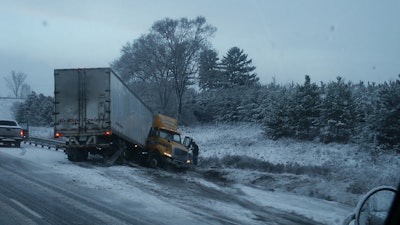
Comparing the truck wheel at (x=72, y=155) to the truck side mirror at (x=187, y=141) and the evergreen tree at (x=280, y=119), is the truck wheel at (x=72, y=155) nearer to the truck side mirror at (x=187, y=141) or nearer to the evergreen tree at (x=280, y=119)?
the truck side mirror at (x=187, y=141)

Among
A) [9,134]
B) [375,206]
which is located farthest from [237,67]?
[375,206]

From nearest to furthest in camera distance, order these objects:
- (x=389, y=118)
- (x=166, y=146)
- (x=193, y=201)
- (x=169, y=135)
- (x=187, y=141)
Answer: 1. (x=193, y=201)
2. (x=166, y=146)
3. (x=389, y=118)
4. (x=169, y=135)
5. (x=187, y=141)

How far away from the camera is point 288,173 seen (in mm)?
22094

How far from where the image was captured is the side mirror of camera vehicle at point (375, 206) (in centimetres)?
368

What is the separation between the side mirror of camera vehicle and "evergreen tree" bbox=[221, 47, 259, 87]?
5839cm

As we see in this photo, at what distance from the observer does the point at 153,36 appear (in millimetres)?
55969

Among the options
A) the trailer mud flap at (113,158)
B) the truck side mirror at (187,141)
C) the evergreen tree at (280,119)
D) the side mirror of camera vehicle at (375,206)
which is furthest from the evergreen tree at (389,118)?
the side mirror of camera vehicle at (375,206)

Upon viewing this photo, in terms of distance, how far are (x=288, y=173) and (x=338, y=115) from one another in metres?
9.42

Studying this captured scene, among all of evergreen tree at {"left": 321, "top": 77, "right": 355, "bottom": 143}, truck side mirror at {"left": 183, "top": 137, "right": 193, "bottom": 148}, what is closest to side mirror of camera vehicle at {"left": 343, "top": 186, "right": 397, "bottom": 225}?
truck side mirror at {"left": 183, "top": 137, "right": 193, "bottom": 148}

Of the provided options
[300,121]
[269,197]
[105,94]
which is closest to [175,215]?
[269,197]

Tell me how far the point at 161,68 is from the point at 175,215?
4721cm

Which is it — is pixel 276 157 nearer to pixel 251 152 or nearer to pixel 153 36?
pixel 251 152

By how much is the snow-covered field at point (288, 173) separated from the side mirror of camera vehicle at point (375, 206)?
25.4 feet

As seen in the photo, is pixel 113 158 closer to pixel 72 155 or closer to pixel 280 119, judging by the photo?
pixel 72 155
